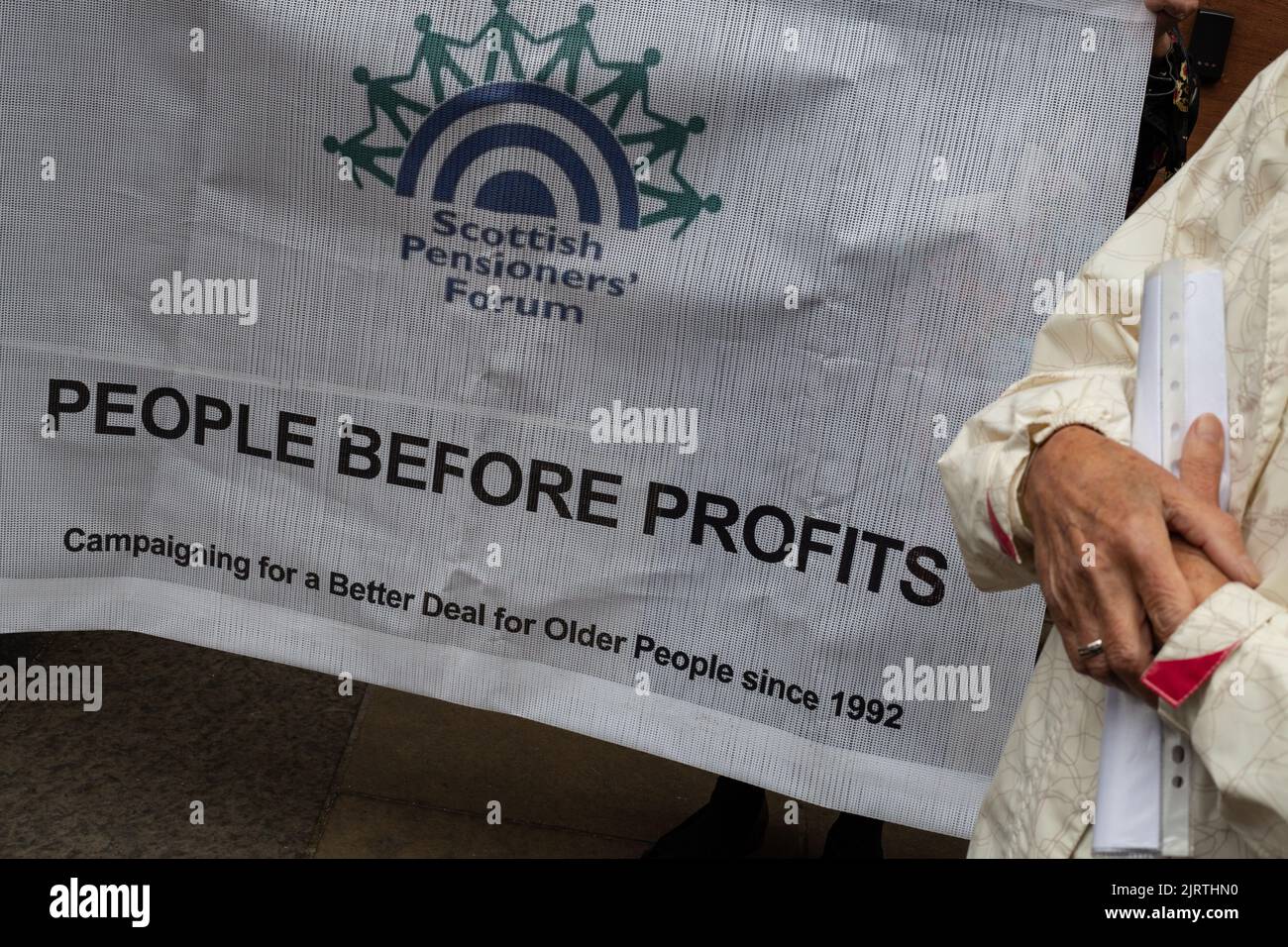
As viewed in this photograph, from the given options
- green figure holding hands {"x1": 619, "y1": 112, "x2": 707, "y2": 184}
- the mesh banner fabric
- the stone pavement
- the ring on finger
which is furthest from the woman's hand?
the stone pavement

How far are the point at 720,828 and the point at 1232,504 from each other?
1935 mm

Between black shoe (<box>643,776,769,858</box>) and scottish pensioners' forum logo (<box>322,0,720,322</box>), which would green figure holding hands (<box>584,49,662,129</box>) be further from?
black shoe (<box>643,776,769,858</box>)

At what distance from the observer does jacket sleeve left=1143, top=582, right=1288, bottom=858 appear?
3.19 ft

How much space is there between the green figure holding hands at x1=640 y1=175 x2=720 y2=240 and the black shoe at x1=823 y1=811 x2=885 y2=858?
1.35 m

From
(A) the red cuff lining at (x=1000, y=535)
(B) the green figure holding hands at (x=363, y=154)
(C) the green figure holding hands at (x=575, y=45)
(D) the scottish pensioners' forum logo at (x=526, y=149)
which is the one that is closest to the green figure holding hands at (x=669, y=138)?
(D) the scottish pensioners' forum logo at (x=526, y=149)

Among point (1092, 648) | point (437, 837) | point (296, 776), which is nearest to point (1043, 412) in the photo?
point (1092, 648)

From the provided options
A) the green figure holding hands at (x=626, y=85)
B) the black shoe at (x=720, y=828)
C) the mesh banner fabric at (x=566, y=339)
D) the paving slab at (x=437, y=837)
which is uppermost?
the green figure holding hands at (x=626, y=85)

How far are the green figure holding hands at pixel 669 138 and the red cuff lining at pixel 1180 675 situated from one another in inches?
62.5

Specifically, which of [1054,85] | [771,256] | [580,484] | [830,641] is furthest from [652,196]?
[830,641]

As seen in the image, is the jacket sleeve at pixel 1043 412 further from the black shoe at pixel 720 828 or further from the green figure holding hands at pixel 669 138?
the black shoe at pixel 720 828

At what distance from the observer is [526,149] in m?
2.44

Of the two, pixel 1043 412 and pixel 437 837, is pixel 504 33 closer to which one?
pixel 1043 412

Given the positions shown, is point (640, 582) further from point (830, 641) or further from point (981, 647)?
point (981, 647)

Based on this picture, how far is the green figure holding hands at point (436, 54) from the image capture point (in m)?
2.43
